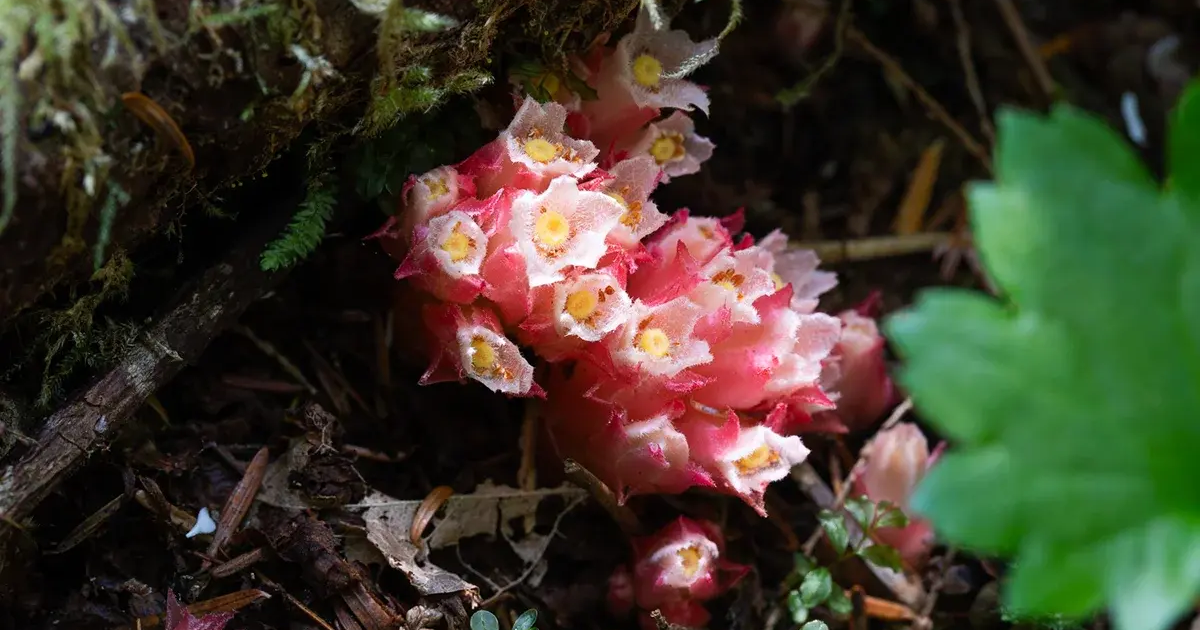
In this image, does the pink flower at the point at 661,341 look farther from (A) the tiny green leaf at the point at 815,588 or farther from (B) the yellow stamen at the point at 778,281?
(A) the tiny green leaf at the point at 815,588

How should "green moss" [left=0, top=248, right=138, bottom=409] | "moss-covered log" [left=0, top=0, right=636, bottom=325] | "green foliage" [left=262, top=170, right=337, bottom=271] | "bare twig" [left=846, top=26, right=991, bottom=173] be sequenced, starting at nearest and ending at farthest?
"moss-covered log" [left=0, top=0, right=636, bottom=325], "green moss" [left=0, top=248, right=138, bottom=409], "green foliage" [left=262, top=170, right=337, bottom=271], "bare twig" [left=846, top=26, right=991, bottom=173]

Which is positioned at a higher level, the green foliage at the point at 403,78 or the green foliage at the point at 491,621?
the green foliage at the point at 403,78

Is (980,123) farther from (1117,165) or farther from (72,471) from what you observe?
(72,471)

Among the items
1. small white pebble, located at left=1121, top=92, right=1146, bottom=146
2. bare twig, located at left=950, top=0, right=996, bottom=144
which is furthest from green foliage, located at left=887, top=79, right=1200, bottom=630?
small white pebble, located at left=1121, top=92, right=1146, bottom=146

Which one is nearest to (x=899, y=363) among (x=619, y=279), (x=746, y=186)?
(x=746, y=186)

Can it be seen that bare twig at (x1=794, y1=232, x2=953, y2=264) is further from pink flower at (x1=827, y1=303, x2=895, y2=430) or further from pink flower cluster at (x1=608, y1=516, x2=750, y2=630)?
pink flower cluster at (x1=608, y1=516, x2=750, y2=630)

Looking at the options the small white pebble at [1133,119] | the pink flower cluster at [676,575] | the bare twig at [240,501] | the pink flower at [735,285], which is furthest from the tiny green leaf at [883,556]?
the small white pebble at [1133,119]
